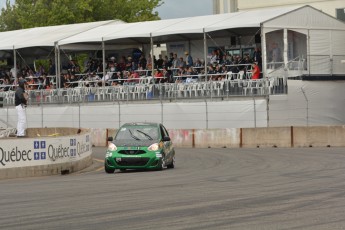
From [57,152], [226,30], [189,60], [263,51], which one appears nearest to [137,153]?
[57,152]

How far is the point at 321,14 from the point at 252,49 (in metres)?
3.72

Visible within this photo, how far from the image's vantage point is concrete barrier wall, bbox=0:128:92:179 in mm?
24500

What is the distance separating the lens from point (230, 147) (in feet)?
128

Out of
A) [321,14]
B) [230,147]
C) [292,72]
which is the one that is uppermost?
[321,14]

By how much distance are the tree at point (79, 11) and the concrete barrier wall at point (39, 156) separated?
52777 millimetres

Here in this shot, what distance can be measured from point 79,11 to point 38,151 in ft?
187

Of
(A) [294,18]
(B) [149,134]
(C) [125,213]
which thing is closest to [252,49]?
(A) [294,18]

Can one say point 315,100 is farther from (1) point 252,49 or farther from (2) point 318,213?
(2) point 318,213

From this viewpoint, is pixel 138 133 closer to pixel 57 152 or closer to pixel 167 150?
pixel 167 150

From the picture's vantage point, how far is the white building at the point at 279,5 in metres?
63.5

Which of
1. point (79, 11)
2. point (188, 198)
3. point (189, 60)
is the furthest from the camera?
point (79, 11)

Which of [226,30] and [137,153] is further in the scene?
[226,30]

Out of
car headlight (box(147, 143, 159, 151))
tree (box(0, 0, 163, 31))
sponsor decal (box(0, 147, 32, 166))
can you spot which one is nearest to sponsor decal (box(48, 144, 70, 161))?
sponsor decal (box(0, 147, 32, 166))

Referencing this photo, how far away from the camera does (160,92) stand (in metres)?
43.1
